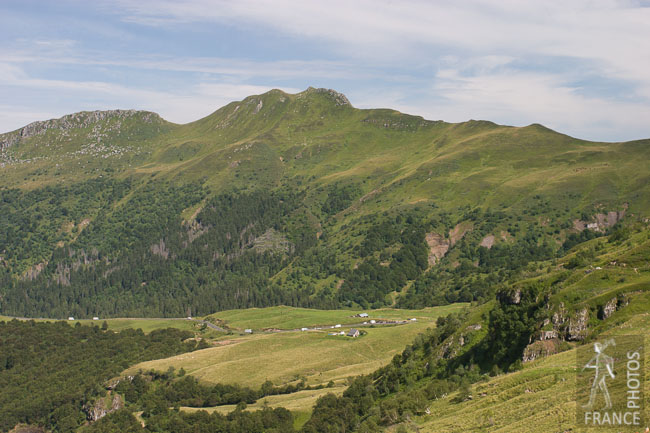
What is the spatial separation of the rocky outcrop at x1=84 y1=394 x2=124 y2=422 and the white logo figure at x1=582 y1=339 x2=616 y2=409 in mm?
137341

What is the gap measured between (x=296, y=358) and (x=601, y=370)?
114771mm

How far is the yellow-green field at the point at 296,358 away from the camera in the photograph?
14100 cm

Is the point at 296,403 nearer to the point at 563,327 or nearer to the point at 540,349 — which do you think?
the point at 540,349

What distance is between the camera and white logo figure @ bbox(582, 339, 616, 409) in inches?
1638

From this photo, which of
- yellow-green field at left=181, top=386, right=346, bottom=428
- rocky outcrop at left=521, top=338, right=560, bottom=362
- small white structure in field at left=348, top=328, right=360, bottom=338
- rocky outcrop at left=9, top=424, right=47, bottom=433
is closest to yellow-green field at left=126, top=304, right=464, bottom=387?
small white structure in field at left=348, top=328, right=360, bottom=338

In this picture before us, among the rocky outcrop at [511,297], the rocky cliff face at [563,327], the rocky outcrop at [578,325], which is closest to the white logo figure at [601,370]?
the rocky outcrop at [578,325]

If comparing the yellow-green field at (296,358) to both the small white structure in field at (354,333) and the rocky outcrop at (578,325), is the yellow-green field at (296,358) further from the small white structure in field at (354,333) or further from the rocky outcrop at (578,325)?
the rocky outcrop at (578,325)

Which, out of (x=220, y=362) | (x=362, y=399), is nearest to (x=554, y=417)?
(x=362, y=399)

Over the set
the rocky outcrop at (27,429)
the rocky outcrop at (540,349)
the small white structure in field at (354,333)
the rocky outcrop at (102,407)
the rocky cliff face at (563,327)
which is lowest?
the rocky outcrop at (27,429)

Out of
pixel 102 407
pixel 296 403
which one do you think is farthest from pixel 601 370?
pixel 102 407

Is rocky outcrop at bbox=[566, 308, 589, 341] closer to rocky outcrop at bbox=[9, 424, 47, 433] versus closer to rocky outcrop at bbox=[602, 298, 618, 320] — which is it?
rocky outcrop at bbox=[602, 298, 618, 320]

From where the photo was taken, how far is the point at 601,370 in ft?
154

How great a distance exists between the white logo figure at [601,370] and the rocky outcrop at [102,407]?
13734cm

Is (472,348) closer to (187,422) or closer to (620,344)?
(620,344)
